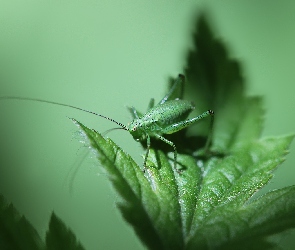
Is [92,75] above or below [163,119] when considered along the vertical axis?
above

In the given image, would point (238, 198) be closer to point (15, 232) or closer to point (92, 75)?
point (15, 232)

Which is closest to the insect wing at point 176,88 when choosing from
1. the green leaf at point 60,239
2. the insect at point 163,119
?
the insect at point 163,119

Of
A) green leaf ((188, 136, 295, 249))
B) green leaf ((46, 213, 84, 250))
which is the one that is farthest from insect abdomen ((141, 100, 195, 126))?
green leaf ((46, 213, 84, 250))

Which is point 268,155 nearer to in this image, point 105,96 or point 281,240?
point 281,240

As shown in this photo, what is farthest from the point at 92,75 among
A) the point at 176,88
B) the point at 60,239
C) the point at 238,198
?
the point at 60,239

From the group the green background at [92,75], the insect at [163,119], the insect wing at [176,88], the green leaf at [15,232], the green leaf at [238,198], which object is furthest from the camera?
the green background at [92,75]

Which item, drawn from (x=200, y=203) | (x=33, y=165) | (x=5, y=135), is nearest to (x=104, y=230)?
(x=33, y=165)

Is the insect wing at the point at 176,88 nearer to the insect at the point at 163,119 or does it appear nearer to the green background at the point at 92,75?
the insect at the point at 163,119
